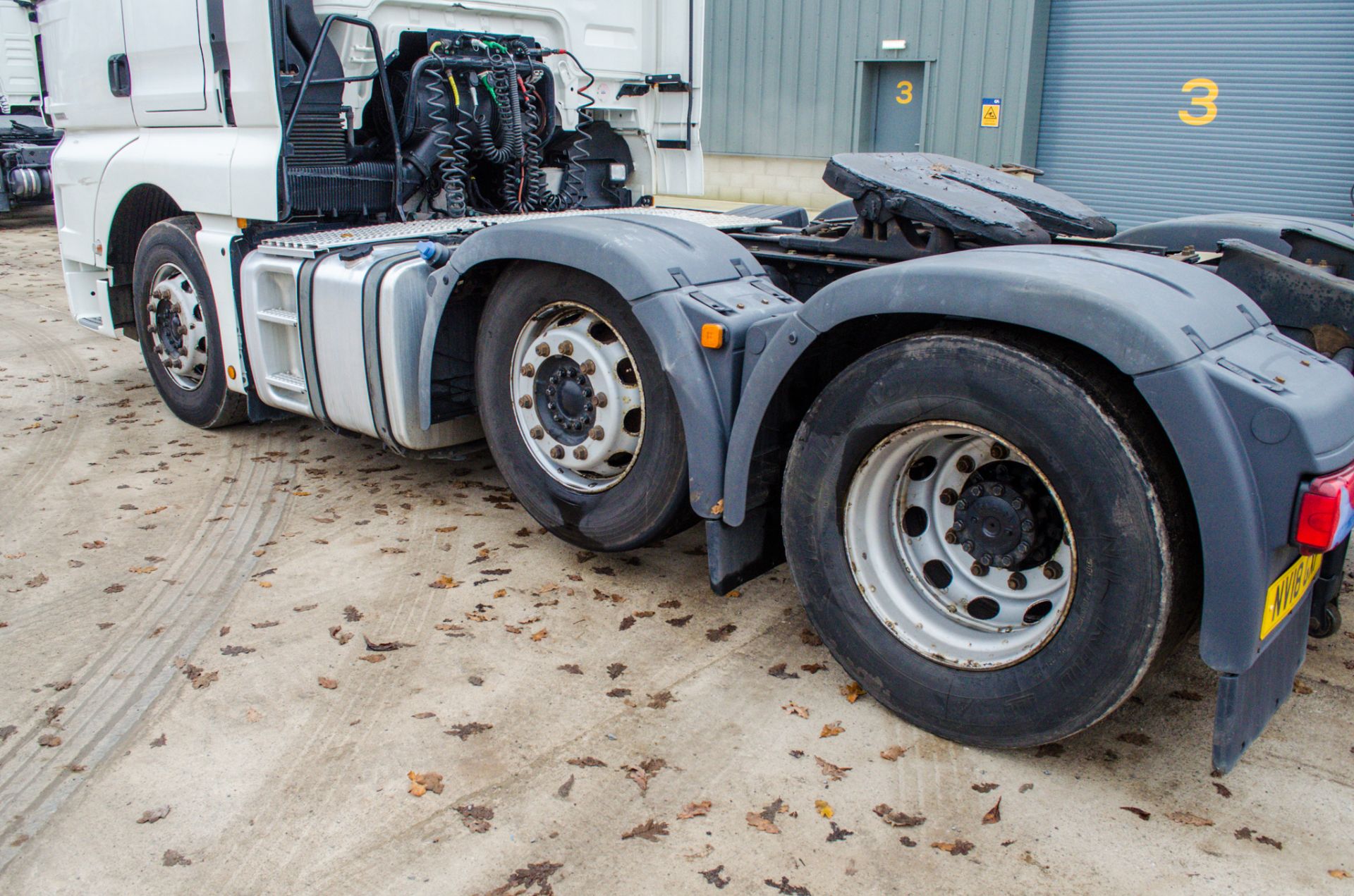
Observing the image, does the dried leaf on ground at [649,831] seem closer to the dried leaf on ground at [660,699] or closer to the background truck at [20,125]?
the dried leaf on ground at [660,699]

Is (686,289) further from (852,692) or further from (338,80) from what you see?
(338,80)

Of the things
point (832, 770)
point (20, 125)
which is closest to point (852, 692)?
point (832, 770)

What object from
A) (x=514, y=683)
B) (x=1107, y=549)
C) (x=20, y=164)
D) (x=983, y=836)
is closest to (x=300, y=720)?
→ (x=514, y=683)

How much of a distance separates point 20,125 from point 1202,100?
17000 millimetres

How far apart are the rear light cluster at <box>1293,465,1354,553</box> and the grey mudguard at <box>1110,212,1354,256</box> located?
75.2 inches

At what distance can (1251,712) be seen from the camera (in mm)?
2865

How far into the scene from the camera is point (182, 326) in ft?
19.8

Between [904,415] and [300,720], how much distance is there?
206 centimetres

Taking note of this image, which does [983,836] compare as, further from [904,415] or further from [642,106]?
[642,106]

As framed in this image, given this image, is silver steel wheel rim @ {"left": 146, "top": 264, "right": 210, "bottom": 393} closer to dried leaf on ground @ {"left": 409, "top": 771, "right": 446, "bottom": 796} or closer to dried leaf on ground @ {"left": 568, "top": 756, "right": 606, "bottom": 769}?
dried leaf on ground @ {"left": 409, "top": 771, "right": 446, "bottom": 796}

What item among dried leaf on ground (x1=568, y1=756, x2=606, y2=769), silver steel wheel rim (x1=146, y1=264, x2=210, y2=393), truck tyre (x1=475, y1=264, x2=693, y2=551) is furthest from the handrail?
dried leaf on ground (x1=568, y1=756, x2=606, y2=769)

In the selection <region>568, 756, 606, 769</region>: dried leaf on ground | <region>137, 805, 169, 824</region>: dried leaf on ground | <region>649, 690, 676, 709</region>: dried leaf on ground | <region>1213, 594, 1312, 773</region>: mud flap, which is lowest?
<region>137, 805, 169, 824</region>: dried leaf on ground

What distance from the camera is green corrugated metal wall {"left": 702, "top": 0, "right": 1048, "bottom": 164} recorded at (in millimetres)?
15180

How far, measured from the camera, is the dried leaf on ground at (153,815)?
2.95m
